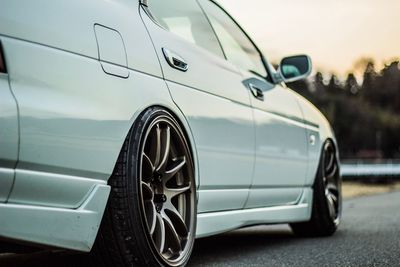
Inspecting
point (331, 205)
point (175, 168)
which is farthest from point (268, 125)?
point (331, 205)

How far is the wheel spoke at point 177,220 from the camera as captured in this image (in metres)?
3.15

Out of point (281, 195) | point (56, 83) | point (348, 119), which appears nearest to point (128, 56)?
point (56, 83)

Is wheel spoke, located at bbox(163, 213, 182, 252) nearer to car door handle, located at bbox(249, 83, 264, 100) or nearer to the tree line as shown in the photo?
car door handle, located at bbox(249, 83, 264, 100)

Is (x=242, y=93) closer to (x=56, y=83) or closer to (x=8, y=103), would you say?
(x=56, y=83)

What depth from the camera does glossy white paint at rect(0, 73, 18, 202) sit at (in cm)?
217

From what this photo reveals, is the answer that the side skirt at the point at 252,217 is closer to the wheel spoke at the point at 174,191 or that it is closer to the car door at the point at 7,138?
the wheel spoke at the point at 174,191

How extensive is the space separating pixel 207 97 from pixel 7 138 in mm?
1508

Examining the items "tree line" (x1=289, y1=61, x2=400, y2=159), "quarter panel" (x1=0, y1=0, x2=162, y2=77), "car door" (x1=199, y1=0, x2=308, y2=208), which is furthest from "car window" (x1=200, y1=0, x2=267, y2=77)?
"tree line" (x1=289, y1=61, x2=400, y2=159)

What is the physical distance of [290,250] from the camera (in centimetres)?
448

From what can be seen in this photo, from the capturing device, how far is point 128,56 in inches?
113

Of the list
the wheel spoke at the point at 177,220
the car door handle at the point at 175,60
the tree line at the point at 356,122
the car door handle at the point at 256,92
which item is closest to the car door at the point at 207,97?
the car door handle at the point at 175,60

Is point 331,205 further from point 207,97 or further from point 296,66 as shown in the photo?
point 207,97

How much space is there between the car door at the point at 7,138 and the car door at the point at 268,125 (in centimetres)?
209

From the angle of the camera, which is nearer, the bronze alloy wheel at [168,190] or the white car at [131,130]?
the white car at [131,130]
